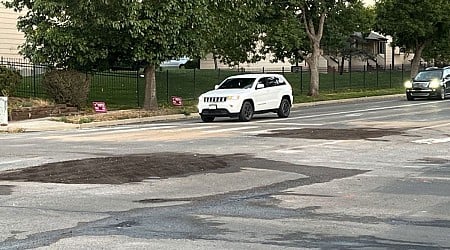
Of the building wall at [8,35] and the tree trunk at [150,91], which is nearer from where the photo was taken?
the tree trunk at [150,91]

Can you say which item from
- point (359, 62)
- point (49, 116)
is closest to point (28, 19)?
point (49, 116)

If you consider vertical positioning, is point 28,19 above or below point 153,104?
above

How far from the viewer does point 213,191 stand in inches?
436

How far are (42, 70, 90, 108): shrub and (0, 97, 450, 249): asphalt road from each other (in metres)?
10.7

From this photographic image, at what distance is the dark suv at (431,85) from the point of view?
38.7m

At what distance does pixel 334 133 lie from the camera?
2006 centimetres

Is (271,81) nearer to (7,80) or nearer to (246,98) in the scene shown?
(246,98)

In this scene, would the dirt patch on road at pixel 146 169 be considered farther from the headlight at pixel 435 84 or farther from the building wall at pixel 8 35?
the building wall at pixel 8 35

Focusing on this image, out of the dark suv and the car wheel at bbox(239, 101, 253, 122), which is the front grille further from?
the dark suv

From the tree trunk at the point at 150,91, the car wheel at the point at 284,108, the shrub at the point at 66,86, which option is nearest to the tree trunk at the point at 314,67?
the tree trunk at the point at 150,91

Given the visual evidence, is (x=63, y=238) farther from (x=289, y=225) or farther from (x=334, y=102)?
(x=334, y=102)

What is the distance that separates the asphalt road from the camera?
7922 millimetres

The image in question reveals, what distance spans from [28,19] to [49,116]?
5.63 metres

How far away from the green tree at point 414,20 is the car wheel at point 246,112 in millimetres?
26238
